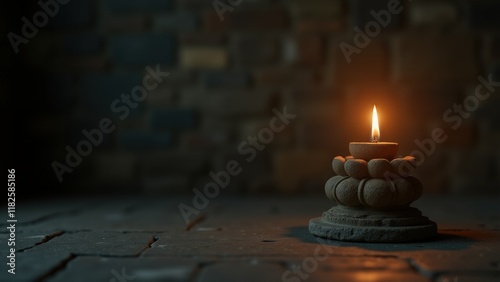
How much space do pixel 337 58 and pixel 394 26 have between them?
0.41 meters

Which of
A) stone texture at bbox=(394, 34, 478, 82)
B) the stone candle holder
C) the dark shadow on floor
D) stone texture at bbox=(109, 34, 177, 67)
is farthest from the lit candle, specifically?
stone texture at bbox=(109, 34, 177, 67)

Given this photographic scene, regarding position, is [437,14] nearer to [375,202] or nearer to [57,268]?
[375,202]

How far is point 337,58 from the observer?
3.86m

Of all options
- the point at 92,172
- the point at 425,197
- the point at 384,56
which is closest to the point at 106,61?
the point at 92,172

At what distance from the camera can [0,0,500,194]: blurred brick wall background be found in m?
3.81

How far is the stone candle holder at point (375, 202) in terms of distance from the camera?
80.8 inches

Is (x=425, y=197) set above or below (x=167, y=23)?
below

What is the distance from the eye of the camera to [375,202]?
2.07m

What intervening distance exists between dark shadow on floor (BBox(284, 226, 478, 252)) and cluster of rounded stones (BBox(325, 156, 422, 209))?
5.9 inches

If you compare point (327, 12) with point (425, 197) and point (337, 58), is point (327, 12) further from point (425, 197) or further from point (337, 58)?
point (425, 197)

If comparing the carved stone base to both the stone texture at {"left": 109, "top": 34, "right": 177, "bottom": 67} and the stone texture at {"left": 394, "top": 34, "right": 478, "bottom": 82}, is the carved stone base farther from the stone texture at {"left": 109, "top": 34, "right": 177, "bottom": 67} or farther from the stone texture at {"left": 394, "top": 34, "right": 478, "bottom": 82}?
the stone texture at {"left": 109, "top": 34, "right": 177, "bottom": 67}

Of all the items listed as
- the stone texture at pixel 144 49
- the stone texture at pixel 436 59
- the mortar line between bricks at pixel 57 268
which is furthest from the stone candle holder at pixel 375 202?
the stone texture at pixel 144 49

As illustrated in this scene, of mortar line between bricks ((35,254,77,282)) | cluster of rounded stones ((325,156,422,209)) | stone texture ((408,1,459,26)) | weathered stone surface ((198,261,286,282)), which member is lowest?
weathered stone surface ((198,261,286,282))

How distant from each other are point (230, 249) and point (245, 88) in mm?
2084
